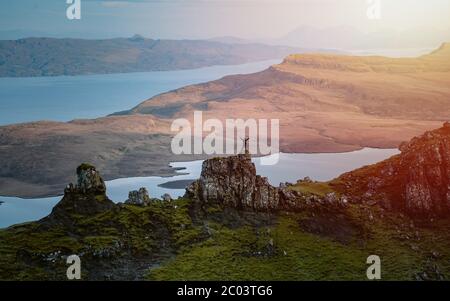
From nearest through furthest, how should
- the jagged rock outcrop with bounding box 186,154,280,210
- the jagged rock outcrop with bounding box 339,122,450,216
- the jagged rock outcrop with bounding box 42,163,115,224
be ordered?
the jagged rock outcrop with bounding box 42,163,115,224
the jagged rock outcrop with bounding box 186,154,280,210
the jagged rock outcrop with bounding box 339,122,450,216

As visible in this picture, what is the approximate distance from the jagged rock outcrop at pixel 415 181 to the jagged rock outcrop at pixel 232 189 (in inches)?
565

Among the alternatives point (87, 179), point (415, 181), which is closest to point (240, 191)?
point (87, 179)

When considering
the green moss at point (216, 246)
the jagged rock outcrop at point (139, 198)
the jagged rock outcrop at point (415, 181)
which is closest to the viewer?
the green moss at point (216, 246)

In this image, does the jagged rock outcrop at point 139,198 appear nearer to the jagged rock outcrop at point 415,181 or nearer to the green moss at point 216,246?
the green moss at point 216,246

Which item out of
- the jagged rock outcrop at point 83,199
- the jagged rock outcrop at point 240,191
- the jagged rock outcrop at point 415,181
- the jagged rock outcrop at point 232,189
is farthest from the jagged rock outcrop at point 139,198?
the jagged rock outcrop at point 415,181

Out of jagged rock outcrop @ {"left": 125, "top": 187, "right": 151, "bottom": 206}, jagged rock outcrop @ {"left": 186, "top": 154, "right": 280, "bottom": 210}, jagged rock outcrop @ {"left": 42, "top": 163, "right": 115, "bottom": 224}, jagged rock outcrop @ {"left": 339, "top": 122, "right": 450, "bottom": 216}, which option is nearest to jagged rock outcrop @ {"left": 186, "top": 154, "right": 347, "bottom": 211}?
jagged rock outcrop @ {"left": 186, "top": 154, "right": 280, "bottom": 210}

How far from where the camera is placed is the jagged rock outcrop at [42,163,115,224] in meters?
67.6

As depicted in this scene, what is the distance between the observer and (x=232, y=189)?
73250 millimetres

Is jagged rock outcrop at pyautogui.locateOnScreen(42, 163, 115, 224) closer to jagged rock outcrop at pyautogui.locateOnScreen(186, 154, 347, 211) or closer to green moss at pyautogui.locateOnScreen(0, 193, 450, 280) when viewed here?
green moss at pyautogui.locateOnScreen(0, 193, 450, 280)

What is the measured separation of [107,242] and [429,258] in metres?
37.2

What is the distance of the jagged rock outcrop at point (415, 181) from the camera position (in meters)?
76.2

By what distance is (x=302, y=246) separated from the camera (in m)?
67.8

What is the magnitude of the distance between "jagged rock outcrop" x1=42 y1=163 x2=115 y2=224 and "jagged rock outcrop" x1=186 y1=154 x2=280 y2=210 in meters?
11.7
